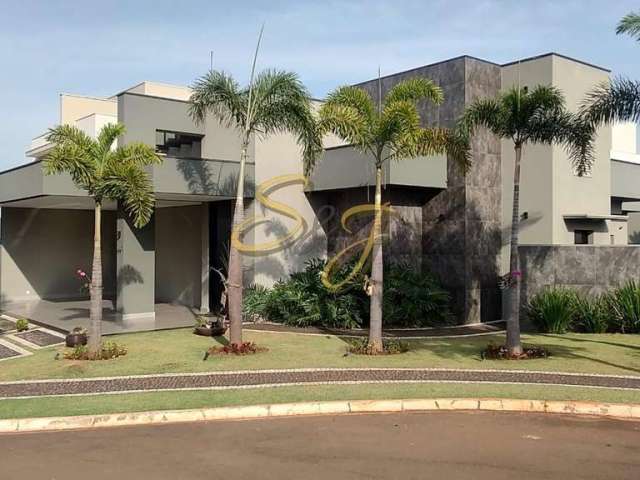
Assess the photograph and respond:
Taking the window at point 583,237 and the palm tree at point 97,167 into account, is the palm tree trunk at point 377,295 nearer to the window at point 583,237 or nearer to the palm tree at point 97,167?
the palm tree at point 97,167

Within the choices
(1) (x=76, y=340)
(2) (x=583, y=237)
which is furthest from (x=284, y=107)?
(2) (x=583, y=237)

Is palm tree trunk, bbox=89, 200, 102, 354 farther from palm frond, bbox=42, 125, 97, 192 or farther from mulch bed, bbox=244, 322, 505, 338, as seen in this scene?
mulch bed, bbox=244, 322, 505, 338

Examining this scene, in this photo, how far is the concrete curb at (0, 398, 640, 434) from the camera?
768 centimetres

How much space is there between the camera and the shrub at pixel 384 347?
491 inches

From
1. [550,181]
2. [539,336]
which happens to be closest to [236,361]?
[539,336]

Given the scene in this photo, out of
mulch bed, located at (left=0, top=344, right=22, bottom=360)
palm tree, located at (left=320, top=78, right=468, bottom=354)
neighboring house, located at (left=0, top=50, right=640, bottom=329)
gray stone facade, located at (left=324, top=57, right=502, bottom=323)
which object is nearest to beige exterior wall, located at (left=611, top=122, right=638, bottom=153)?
neighboring house, located at (left=0, top=50, right=640, bottom=329)

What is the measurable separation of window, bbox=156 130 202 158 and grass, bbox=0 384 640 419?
35.3ft

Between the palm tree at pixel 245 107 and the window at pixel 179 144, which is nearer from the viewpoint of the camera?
the palm tree at pixel 245 107

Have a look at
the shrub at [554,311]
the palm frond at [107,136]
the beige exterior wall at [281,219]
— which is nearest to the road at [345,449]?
the palm frond at [107,136]

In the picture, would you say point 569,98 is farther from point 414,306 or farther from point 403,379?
point 403,379

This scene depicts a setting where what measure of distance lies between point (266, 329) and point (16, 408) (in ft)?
26.6

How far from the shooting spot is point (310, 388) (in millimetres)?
9336

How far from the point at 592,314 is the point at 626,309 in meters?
0.79

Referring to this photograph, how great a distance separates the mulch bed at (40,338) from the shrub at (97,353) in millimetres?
1909
